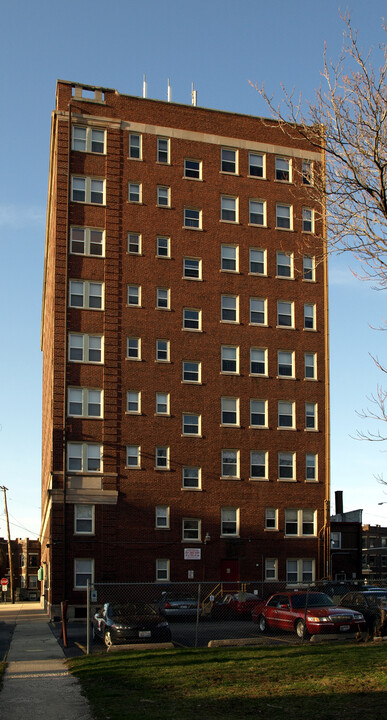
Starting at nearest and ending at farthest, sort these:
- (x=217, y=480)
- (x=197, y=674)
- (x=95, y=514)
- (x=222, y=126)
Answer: (x=197, y=674) → (x=95, y=514) → (x=217, y=480) → (x=222, y=126)

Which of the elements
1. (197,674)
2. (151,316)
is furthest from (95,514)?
(197,674)

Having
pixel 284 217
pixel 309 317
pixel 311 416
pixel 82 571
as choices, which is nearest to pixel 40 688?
pixel 82 571

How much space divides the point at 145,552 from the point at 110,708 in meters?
31.7

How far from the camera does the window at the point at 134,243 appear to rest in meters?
47.8

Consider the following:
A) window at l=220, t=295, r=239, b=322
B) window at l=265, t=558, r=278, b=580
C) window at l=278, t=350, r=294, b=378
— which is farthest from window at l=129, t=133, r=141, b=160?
window at l=265, t=558, r=278, b=580

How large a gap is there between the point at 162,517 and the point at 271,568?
714 cm

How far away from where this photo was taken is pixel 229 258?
49.7 meters

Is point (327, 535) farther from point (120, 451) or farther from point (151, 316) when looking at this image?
point (151, 316)

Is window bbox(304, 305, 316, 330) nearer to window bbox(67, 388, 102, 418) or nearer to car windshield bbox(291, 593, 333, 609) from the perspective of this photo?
window bbox(67, 388, 102, 418)

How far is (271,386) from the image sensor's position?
49.1 meters

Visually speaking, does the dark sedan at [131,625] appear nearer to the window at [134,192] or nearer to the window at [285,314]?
the window at [285,314]

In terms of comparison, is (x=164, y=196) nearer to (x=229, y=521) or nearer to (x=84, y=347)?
(x=84, y=347)

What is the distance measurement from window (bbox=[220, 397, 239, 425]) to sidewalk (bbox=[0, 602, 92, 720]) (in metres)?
22.7

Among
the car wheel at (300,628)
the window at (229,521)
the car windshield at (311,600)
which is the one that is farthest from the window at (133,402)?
the car wheel at (300,628)
